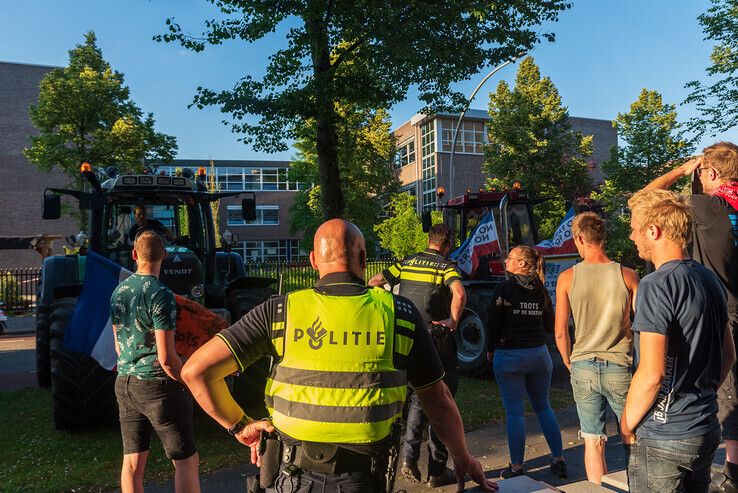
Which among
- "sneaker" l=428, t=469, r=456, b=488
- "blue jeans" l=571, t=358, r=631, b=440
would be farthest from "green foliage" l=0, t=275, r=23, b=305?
"blue jeans" l=571, t=358, r=631, b=440

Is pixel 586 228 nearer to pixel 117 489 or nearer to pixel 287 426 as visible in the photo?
pixel 287 426

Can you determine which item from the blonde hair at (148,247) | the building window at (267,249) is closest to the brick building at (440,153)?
the building window at (267,249)

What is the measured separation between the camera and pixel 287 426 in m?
1.91

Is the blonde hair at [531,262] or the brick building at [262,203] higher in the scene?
the brick building at [262,203]

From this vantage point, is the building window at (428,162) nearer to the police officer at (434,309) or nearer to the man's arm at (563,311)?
the police officer at (434,309)

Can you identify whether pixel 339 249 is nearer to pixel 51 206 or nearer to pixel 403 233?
pixel 51 206

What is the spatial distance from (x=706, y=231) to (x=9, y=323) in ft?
63.5

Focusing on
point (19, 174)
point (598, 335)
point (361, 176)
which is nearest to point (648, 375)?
point (598, 335)

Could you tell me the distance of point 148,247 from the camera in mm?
3344

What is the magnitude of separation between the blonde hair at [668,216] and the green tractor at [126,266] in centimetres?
445

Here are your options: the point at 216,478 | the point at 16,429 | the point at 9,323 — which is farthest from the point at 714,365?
the point at 9,323

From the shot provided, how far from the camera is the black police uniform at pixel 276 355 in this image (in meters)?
1.87

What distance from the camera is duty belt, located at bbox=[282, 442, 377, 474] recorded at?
1.85 m

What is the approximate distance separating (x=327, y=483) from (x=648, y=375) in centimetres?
134
